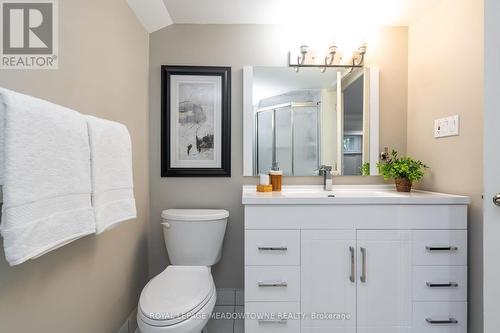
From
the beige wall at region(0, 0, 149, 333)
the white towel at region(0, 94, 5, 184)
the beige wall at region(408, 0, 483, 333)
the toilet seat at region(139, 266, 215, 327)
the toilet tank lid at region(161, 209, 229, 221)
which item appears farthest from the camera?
the toilet tank lid at region(161, 209, 229, 221)

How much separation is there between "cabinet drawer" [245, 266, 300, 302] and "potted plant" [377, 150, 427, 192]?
0.94 meters

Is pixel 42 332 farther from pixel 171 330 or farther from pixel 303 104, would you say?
pixel 303 104

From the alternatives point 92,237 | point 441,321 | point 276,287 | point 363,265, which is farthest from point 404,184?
point 92,237

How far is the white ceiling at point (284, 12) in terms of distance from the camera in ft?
5.42

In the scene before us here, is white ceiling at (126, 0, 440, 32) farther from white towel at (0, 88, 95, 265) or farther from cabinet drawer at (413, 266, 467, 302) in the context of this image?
cabinet drawer at (413, 266, 467, 302)

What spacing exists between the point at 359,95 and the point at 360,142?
0.35m

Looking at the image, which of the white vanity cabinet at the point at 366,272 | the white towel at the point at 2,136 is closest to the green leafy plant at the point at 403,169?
the white vanity cabinet at the point at 366,272

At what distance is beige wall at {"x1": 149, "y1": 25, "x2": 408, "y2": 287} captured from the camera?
6.15ft

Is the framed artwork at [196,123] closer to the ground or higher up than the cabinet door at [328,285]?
higher up

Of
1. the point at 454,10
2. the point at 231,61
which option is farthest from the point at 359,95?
the point at 231,61

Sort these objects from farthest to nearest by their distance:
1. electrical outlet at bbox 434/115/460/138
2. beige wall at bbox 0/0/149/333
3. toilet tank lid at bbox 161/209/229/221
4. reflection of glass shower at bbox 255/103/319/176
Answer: reflection of glass shower at bbox 255/103/319/176 < toilet tank lid at bbox 161/209/229/221 < electrical outlet at bbox 434/115/460/138 < beige wall at bbox 0/0/149/333

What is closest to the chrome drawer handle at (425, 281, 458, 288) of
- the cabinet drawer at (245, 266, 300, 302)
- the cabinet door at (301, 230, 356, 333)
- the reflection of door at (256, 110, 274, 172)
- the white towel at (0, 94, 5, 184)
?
the cabinet door at (301, 230, 356, 333)

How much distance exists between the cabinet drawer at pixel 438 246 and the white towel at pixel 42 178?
1.58m

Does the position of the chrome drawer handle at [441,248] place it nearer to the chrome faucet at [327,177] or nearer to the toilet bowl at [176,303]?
the chrome faucet at [327,177]
